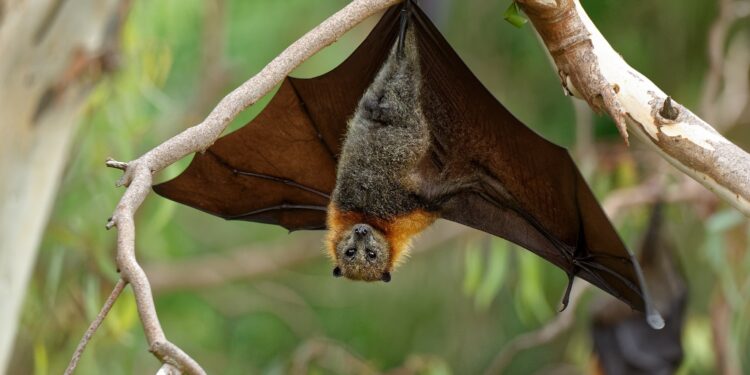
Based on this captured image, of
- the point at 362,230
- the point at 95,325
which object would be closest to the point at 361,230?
the point at 362,230

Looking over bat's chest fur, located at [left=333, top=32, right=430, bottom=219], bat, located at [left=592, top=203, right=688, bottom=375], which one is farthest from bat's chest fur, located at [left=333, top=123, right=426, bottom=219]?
bat, located at [left=592, top=203, right=688, bottom=375]

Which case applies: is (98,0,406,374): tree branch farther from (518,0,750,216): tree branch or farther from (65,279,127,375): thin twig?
(518,0,750,216): tree branch

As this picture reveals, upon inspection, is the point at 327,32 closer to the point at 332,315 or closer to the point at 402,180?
the point at 402,180

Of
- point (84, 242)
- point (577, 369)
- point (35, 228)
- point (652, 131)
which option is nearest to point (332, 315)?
point (577, 369)

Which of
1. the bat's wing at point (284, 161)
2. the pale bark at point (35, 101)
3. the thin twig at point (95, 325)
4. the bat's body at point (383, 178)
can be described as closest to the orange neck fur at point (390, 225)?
the bat's body at point (383, 178)

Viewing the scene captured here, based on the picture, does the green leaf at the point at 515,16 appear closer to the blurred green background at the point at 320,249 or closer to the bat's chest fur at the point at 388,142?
the bat's chest fur at the point at 388,142
